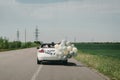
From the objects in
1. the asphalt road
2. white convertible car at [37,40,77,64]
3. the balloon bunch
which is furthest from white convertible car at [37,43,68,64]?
the asphalt road

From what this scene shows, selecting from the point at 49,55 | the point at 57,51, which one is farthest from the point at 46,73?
the point at 49,55

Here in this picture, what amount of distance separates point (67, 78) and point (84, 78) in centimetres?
81

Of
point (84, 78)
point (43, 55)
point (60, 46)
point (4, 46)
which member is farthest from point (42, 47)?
point (4, 46)

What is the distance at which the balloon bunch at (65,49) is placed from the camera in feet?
86.7

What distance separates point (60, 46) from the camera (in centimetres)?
2652

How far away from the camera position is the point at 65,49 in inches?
1045

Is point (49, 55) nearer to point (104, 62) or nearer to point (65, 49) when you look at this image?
point (65, 49)

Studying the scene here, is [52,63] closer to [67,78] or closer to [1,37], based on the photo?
[67,78]

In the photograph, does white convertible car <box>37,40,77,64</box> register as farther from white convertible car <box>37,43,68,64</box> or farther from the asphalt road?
the asphalt road

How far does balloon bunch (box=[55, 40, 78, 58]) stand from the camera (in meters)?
26.4

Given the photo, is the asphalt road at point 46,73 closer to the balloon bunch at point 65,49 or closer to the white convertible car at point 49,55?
the balloon bunch at point 65,49

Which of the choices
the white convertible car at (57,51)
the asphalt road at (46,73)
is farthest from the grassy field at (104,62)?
the white convertible car at (57,51)

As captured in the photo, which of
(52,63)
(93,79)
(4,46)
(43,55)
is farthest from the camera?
(4,46)

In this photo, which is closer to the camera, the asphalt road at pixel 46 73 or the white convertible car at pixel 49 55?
→ the asphalt road at pixel 46 73
